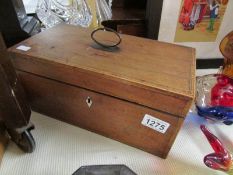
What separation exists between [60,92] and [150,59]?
0.27m

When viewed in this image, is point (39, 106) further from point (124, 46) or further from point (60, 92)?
point (124, 46)

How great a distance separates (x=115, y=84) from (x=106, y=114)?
11 cm

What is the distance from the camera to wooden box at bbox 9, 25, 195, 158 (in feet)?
1.61

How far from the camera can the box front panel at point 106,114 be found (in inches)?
20.8

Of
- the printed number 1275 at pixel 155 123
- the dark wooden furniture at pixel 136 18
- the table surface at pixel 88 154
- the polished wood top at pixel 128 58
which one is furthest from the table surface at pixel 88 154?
the dark wooden furniture at pixel 136 18

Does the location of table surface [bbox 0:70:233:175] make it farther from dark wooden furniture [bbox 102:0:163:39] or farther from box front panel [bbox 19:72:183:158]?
dark wooden furniture [bbox 102:0:163:39]

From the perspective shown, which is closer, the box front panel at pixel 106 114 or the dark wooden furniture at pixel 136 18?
the box front panel at pixel 106 114

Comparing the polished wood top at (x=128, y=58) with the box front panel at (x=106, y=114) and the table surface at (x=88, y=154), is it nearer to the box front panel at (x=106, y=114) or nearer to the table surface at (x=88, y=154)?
the box front panel at (x=106, y=114)

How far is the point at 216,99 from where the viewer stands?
2.22 ft

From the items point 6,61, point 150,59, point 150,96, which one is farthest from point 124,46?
point 6,61

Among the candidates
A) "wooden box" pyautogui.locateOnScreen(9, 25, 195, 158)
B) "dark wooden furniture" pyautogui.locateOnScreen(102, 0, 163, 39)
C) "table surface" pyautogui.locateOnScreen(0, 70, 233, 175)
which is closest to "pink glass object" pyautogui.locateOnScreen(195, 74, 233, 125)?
"table surface" pyautogui.locateOnScreen(0, 70, 233, 175)

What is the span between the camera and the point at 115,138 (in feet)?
2.09

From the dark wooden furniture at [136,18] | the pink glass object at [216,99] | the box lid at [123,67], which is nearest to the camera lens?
the box lid at [123,67]

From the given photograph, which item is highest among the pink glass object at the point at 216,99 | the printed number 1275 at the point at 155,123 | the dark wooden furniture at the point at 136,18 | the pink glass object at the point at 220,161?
the dark wooden furniture at the point at 136,18
